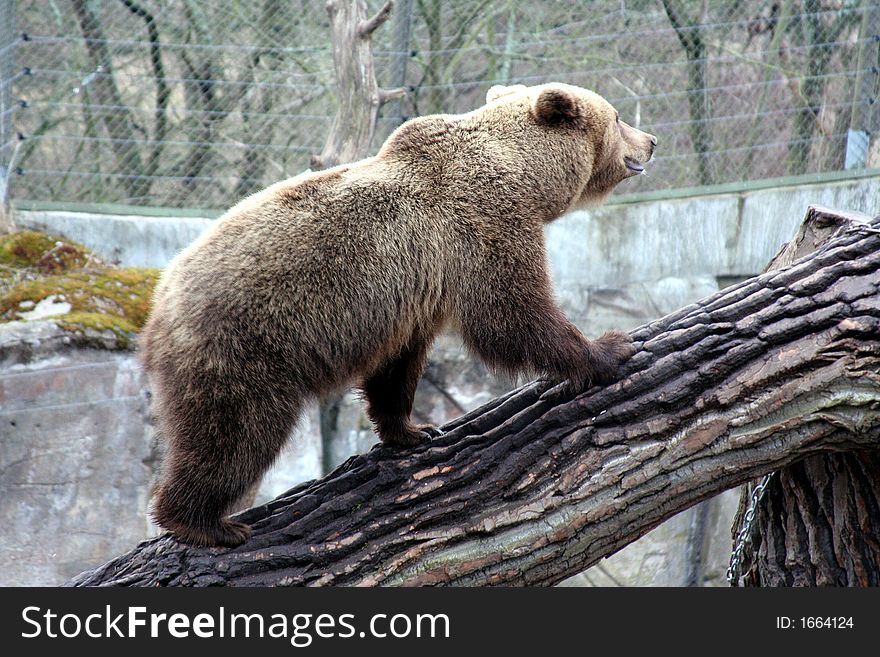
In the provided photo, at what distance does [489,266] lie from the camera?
3.97 metres

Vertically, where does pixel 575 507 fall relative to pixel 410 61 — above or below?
below

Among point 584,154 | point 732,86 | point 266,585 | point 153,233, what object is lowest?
point 266,585

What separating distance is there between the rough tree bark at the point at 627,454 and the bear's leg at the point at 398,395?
1.36 feet

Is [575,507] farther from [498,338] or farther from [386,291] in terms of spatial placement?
[386,291]

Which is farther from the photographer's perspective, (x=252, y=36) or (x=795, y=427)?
(x=252, y=36)

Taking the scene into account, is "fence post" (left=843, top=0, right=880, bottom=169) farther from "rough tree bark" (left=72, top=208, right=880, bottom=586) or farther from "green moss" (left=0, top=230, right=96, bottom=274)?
"green moss" (left=0, top=230, right=96, bottom=274)

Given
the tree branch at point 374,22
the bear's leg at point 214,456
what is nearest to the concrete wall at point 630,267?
the tree branch at point 374,22

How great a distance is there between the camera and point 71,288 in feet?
22.0

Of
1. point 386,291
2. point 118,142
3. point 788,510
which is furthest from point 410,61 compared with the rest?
point 788,510

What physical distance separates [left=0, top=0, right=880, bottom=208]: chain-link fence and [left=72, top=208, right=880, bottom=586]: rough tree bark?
4.50 m

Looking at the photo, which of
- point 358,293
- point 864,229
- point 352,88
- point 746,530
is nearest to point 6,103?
point 352,88

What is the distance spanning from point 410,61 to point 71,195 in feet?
10.0

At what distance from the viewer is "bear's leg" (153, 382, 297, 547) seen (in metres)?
3.65

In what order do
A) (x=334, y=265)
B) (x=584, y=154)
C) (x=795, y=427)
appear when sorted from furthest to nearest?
1. (x=584, y=154)
2. (x=334, y=265)
3. (x=795, y=427)
